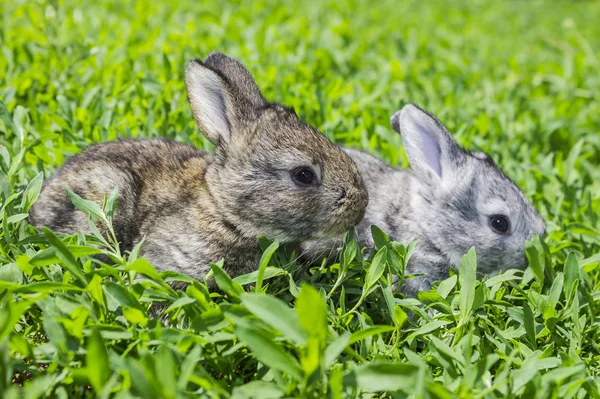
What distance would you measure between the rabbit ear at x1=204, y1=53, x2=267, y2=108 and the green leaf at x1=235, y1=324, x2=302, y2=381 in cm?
180

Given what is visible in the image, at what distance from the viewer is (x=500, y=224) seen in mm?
4266

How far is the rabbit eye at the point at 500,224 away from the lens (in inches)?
167

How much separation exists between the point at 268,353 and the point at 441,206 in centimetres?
235

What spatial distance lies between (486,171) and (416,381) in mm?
2384

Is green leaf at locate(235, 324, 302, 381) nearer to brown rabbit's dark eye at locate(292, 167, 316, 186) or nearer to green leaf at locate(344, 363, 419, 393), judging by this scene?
green leaf at locate(344, 363, 419, 393)

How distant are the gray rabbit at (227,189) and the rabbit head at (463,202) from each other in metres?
0.86

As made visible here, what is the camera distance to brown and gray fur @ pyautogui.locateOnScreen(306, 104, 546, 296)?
421 cm

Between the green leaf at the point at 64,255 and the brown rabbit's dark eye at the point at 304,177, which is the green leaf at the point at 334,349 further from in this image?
the brown rabbit's dark eye at the point at 304,177

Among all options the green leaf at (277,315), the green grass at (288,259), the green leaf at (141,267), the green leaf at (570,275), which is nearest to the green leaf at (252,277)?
the green grass at (288,259)

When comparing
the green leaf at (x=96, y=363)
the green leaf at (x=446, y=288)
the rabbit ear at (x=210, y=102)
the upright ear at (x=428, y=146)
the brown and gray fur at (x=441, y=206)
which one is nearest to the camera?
the green leaf at (x=96, y=363)

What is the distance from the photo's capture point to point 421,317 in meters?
3.22

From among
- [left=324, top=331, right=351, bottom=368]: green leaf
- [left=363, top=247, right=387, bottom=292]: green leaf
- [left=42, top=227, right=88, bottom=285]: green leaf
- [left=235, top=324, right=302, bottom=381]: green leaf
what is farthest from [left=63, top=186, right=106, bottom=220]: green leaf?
[left=324, top=331, right=351, bottom=368]: green leaf

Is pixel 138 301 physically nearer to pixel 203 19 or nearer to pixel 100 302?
pixel 100 302

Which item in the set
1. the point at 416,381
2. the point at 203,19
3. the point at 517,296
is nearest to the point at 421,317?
the point at 517,296
